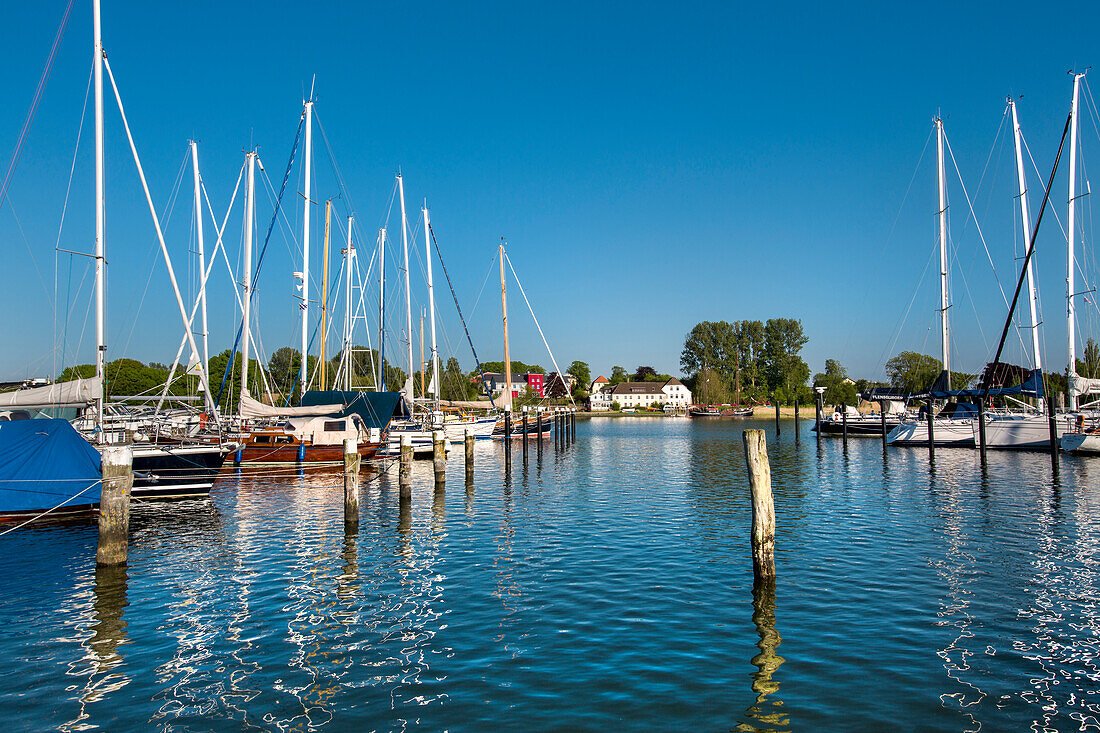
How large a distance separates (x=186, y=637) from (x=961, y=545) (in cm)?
1744

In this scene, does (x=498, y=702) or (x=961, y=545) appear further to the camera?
(x=961, y=545)

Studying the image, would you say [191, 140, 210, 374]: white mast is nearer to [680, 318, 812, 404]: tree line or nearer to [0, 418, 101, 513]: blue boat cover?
[0, 418, 101, 513]: blue boat cover

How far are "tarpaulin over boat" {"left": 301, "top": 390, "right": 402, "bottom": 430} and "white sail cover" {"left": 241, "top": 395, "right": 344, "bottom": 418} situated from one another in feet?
7.40

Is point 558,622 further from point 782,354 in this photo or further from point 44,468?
point 782,354

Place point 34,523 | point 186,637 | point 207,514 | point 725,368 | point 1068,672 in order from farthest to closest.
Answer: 1. point 725,368
2. point 207,514
3. point 34,523
4. point 186,637
5. point 1068,672

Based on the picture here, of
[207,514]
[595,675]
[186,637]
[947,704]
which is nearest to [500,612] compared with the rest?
[595,675]

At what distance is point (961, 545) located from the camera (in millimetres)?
17562

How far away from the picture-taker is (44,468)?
1922 cm

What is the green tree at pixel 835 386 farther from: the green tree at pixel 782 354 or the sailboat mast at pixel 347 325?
the sailboat mast at pixel 347 325

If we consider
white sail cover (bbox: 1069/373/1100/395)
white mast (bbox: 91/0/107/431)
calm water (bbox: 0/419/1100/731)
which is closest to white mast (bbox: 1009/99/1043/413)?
white sail cover (bbox: 1069/373/1100/395)

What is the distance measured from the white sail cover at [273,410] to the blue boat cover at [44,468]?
12.6 m

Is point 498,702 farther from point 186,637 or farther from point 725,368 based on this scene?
point 725,368

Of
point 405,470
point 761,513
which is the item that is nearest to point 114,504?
point 405,470

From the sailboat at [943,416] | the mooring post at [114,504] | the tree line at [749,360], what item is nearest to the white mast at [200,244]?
the mooring post at [114,504]
